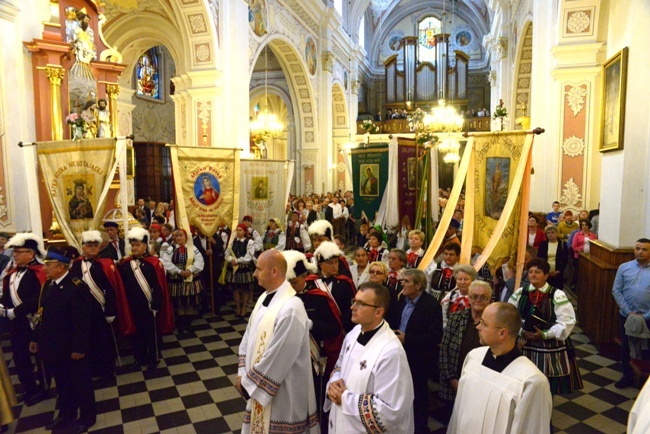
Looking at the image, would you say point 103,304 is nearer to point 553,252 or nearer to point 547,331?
point 547,331

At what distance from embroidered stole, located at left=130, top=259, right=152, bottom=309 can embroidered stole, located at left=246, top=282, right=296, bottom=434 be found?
2.56 m

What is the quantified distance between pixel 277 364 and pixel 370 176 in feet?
15.7

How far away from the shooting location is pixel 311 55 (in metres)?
17.2

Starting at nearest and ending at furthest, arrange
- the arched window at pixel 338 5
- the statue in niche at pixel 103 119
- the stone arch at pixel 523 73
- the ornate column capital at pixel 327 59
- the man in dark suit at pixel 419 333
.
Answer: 1. the man in dark suit at pixel 419 333
2. the statue in niche at pixel 103 119
3. the stone arch at pixel 523 73
4. the ornate column capital at pixel 327 59
5. the arched window at pixel 338 5

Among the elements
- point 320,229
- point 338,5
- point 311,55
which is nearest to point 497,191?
point 320,229

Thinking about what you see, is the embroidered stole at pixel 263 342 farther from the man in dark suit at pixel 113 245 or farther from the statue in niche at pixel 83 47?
the statue in niche at pixel 83 47

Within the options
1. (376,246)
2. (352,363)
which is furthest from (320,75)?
(352,363)

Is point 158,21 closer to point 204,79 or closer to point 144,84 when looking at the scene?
point 204,79

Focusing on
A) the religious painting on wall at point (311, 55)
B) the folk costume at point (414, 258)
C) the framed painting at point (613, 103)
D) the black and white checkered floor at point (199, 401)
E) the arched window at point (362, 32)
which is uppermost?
the arched window at point (362, 32)

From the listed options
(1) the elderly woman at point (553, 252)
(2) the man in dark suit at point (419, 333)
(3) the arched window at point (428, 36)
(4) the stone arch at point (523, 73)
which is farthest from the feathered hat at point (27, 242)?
(3) the arched window at point (428, 36)

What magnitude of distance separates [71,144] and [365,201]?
4257 mm

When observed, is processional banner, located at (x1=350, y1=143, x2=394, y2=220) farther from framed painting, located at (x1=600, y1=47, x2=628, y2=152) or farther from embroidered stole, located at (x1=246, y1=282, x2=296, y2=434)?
embroidered stole, located at (x1=246, y1=282, x2=296, y2=434)

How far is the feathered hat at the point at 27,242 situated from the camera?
4.38 m

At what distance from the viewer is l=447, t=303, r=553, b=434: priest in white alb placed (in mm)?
2061
